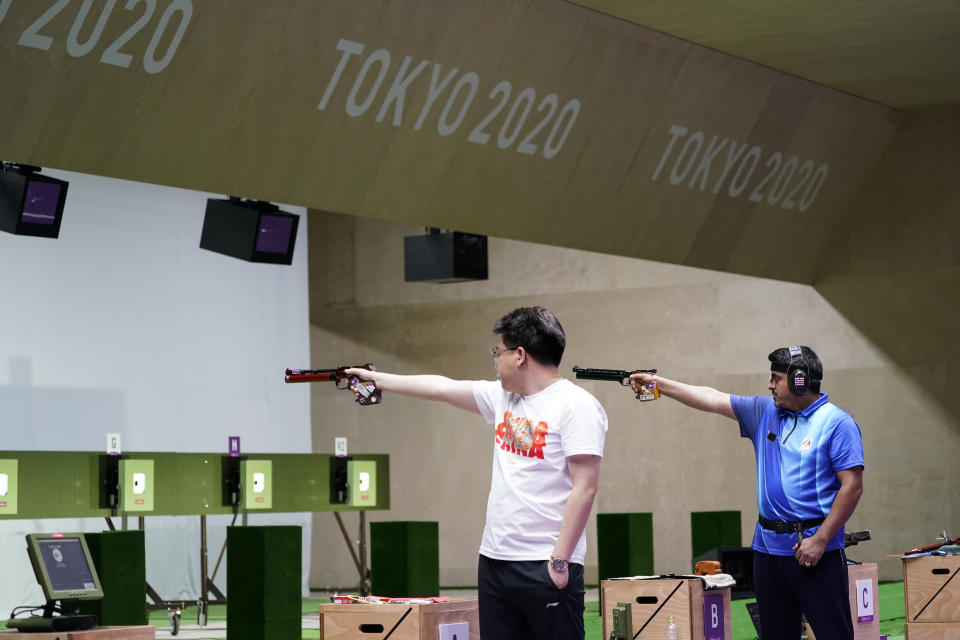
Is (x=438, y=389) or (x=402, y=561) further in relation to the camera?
(x=402, y=561)

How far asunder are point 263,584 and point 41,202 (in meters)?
2.46

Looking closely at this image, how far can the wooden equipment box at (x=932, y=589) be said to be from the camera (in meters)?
7.15

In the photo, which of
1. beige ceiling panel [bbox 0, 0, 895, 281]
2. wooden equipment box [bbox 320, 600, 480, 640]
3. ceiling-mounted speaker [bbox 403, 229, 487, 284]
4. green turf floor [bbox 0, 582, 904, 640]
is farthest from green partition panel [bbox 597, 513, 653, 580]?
wooden equipment box [bbox 320, 600, 480, 640]

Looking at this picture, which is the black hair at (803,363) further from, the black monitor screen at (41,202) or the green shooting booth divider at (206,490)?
the black monitor screen at (41,202)

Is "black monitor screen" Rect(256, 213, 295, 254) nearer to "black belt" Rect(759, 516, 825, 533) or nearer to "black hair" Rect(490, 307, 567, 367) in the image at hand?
"black belt" Rect(759, 516, 825, 533)

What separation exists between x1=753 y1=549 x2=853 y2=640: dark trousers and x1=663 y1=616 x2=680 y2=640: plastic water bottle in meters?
1.32

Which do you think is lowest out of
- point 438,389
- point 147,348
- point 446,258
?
point 438,389

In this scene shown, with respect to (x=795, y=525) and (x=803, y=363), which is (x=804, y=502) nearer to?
(x=795, y=525)

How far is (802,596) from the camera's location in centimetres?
471

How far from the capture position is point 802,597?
471 cm

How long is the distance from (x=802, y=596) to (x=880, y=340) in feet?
23.9

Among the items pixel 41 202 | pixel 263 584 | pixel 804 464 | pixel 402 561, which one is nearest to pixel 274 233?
pixel 41 202

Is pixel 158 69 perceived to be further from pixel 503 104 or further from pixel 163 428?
pixel 163 428

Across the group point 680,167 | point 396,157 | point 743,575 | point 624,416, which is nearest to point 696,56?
point 680,167
